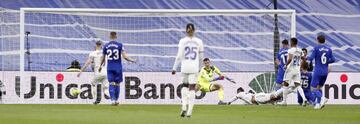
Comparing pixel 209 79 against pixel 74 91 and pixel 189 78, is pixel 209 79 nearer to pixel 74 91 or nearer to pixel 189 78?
pixel 74 91

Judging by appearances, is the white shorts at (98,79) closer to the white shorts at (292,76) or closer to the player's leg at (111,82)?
the player's leg at (111,82)

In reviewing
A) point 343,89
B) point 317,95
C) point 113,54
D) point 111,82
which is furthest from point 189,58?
point 343,89

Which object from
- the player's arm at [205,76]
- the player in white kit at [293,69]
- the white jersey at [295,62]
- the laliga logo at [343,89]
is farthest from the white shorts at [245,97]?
the laliga logo at [343,89]

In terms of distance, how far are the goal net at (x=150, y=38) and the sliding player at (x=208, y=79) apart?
4.17m

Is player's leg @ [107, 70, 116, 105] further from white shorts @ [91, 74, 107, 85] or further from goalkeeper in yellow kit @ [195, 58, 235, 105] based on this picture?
goalkeeper in yellow kit @ [195, 58, 235, 105]

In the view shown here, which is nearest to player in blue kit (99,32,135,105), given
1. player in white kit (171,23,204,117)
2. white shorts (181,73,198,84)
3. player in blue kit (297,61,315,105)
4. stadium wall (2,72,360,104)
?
stadium wall (2,72,360,104)

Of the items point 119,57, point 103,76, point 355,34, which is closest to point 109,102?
point 103,76

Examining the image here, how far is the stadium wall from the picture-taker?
2830 centimetres

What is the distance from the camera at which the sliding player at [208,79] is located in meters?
27.9

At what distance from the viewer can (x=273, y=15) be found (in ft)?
104

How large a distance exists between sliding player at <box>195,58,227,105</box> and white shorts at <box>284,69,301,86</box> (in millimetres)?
2970

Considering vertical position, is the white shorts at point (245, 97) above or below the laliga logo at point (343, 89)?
below

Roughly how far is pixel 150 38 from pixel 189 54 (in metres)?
16.5

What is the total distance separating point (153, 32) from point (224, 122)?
19560 millimetres
